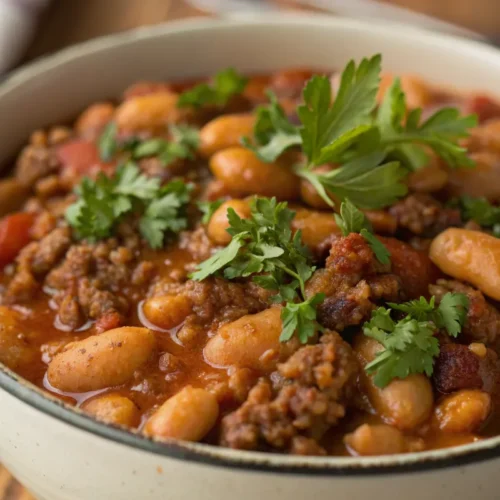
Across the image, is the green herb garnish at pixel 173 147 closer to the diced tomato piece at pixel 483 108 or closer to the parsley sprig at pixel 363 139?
the parsley sprig at pixel 363 139

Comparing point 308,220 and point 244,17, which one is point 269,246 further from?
point 244,17

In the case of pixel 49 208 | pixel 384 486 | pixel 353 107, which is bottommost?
pixel 49 208

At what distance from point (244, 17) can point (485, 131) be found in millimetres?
1637

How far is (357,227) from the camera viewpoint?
2.80 meters

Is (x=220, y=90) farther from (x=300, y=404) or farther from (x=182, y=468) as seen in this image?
(x=182, y=468)

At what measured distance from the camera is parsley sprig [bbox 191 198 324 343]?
2674 millimetres

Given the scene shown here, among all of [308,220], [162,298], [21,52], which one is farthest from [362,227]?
[21,52]

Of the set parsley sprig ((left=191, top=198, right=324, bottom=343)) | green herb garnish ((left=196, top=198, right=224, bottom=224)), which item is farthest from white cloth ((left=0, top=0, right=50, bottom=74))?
parsley sprig ((left=191, top=198, right=324, bottom=343))

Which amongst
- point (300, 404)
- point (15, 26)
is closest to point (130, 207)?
point (300, 404)

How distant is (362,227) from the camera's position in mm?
2842

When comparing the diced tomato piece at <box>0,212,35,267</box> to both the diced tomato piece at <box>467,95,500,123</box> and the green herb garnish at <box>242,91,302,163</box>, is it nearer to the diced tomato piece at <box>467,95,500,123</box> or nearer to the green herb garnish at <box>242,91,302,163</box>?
the green herb garnish at <box>242,91,302,163</box>

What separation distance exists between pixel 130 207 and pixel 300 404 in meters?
1.17

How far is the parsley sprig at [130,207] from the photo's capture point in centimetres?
313

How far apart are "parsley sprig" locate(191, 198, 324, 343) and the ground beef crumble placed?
0.54 ft
